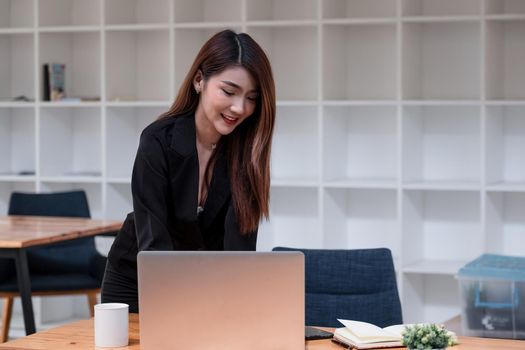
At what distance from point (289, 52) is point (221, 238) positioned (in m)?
2.92

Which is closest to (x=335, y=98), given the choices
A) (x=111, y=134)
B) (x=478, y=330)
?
(x=111, y=134)

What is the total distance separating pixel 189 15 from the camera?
18.5 ft

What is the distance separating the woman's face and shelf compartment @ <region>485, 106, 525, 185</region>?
2781mm

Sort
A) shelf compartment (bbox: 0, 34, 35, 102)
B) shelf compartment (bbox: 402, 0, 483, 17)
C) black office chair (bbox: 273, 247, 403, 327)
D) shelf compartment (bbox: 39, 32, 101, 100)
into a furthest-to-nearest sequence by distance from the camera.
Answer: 1. shelf compartment (bbox: 0, 34, 35, 102)
2. shelf compartment (bbox: 39, 32, 101, 100)
3. shelf compartment (bbox: 402, 0, 483, 17)
4. black office chair (bbox: 273, 247, 403, 327)

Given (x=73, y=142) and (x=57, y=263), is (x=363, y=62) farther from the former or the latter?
(x=57, y=263)

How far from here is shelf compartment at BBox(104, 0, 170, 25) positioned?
5.78 meters

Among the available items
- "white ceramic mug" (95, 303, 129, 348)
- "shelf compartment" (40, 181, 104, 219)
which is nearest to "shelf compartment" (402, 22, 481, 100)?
"shelf compartment" (40, 181, 104, 219)

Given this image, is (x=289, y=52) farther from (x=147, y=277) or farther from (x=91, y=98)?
(x=147, y=277)

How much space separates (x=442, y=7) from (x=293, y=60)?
0.91 meters

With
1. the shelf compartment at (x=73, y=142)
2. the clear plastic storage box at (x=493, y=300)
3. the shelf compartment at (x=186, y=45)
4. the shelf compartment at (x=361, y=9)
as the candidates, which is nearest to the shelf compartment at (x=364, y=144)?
the shelf compartment at (x=361, y=9)

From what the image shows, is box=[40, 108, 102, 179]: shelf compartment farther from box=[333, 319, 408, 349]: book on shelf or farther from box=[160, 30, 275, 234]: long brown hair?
box=[333, 319, 408, 349]: book on shelf

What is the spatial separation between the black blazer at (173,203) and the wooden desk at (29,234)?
169 centimetres

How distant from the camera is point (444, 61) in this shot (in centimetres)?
532

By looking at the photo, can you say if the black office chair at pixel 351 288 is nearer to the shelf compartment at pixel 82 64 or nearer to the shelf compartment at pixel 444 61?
the shelf compartment at pixel 444 61
